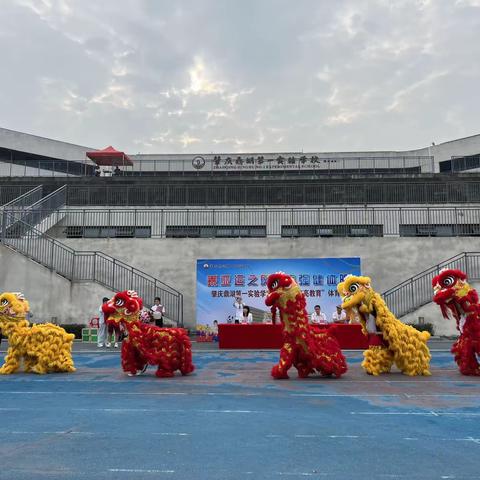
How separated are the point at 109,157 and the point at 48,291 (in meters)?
15.0

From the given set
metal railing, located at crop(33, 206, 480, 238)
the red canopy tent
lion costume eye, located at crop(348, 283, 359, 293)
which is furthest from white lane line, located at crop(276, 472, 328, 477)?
the red canopy tent

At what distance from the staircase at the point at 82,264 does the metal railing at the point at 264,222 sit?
197 centimetres

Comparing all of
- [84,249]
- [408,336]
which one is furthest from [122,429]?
[84,249]

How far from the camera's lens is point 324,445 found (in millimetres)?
4594

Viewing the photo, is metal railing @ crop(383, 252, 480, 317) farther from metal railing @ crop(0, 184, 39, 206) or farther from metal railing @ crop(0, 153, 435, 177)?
metal railing @ crop(0, 184, 39, 206)

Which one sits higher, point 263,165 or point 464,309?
point 263,165

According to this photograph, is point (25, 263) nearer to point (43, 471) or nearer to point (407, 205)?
point (43, 471)

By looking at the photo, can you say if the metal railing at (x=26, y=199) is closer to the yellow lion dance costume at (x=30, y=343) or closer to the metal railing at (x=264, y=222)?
the metal railing at (x=264, y=222)

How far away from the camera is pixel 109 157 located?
1213 inches

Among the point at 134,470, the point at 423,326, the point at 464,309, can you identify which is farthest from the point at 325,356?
the point at 423,326

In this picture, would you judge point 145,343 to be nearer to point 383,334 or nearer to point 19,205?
point 383,334

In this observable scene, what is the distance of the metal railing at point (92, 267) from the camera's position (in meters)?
18.6

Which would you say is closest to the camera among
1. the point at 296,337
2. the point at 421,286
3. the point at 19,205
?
the point at 296,337

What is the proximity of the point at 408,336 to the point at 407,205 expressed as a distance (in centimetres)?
1498
